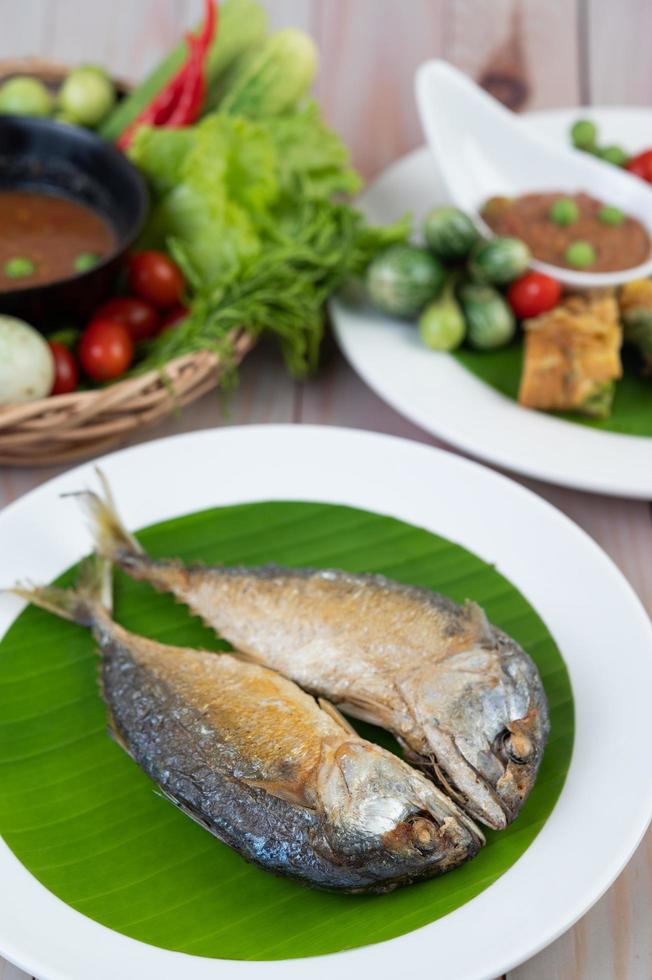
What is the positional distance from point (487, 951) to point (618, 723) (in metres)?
0.50

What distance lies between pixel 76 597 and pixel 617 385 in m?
1.45

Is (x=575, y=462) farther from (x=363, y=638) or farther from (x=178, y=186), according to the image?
(x=178, y=186)

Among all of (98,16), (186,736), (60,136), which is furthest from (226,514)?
(98,16)

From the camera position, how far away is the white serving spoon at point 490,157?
10.7 ft

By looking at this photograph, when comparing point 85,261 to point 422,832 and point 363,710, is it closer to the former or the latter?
point 363,710

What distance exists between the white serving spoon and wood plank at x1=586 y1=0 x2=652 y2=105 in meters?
0.83

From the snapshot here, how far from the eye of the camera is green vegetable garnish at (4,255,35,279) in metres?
2.87

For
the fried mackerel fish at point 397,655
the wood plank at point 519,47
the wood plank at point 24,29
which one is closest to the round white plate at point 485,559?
the fried mackerel fish at point 397,655

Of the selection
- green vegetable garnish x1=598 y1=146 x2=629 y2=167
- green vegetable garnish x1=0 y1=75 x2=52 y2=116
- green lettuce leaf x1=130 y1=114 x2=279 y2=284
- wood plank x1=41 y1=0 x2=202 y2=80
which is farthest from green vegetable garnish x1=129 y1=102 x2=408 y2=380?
wood plank x1=41 y1=0 x2=202 y2=80

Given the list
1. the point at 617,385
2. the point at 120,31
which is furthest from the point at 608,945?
A: the point at 120,31

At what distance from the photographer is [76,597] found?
7.18ft

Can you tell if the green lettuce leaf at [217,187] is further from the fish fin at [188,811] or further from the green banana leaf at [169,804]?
the fish fin at [188,811]

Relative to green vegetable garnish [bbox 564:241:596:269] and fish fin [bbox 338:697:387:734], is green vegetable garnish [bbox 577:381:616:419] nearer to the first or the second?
green vegetable garnish [bbox 564:241:596:269]

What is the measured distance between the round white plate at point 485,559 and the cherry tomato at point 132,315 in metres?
0.52
